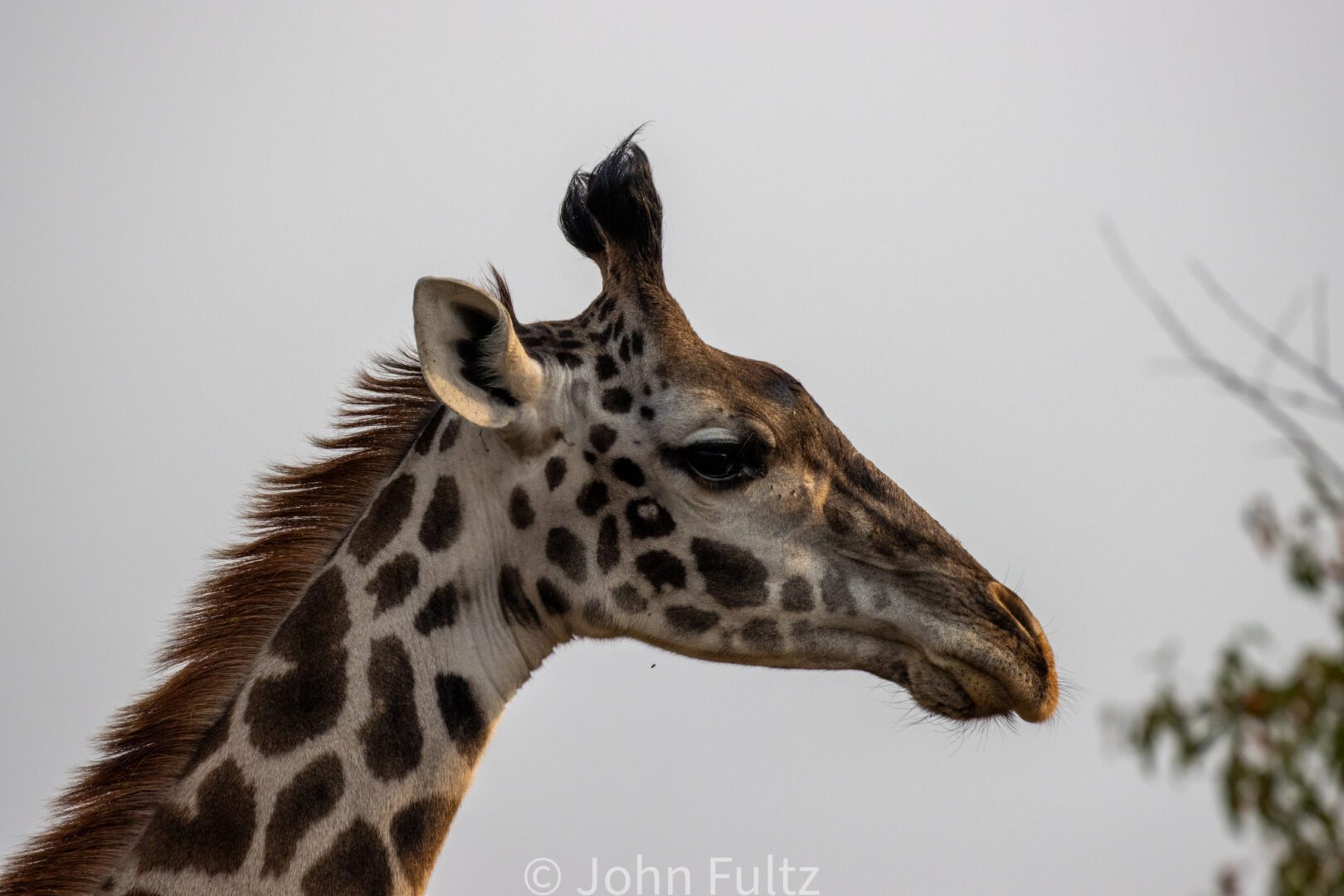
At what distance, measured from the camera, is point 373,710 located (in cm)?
612

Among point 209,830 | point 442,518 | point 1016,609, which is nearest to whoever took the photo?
point 209,830

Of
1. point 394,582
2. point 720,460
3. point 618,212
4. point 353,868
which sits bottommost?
point 353,868

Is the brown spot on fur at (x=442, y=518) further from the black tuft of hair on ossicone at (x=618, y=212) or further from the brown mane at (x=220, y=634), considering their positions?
the black tuft of hair on ossicone at (x=618, y=212)

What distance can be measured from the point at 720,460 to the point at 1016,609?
4.94 feet

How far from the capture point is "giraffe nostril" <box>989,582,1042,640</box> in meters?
6.83

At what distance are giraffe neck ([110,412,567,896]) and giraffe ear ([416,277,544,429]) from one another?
29cm

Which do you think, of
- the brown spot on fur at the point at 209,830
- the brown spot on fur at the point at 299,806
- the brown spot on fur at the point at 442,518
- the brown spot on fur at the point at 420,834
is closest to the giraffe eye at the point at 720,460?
the brown spot on fur at the point at 442,518

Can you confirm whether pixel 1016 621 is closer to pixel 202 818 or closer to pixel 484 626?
pixel 484 626

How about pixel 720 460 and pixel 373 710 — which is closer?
pixel 373 710

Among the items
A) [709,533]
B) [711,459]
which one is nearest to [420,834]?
[709,533]

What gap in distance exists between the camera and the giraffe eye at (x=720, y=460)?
Result: 671cm

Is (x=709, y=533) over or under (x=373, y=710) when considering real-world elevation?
over

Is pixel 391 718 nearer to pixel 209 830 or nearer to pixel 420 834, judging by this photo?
pixel 420 834

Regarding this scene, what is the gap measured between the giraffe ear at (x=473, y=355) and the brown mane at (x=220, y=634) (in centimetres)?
70
